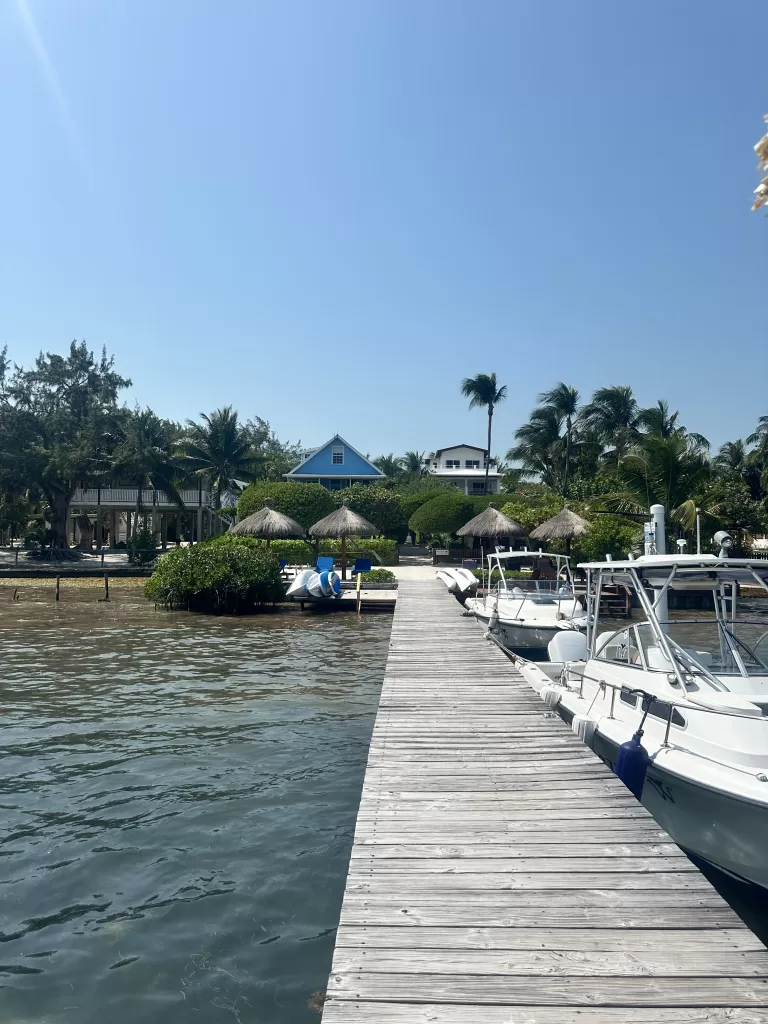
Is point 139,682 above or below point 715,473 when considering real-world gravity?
below

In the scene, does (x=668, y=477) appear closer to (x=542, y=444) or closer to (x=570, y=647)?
(x=570, y=647)

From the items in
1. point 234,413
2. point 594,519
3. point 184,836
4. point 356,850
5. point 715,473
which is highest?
point 234,413

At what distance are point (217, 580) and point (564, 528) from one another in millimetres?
12575

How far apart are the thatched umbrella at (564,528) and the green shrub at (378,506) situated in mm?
20337

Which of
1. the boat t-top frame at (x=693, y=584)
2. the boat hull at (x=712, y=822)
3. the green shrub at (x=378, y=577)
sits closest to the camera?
the boat hull at (x=712, y=822)

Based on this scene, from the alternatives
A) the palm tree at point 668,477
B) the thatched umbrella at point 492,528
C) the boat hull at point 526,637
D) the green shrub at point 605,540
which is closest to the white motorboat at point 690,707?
the boat hull at point 526,637

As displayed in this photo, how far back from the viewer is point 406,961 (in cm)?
376

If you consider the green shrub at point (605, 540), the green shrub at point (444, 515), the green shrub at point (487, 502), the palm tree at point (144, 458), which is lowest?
the green shrub at point (605, 540)

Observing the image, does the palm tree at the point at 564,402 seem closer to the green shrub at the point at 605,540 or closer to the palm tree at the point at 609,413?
the palm tree at the point at 609,413

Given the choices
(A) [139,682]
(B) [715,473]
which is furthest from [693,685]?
(B) [715,473]

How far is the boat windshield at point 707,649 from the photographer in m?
7.49

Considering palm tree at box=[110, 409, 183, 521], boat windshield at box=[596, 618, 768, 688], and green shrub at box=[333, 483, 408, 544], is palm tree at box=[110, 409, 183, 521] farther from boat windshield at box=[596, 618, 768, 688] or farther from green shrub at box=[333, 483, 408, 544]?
boat windshield at box=[596, 618, 768, 688]

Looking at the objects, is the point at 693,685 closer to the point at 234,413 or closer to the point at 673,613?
the point at 673,613

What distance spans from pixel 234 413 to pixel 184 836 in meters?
50.1
